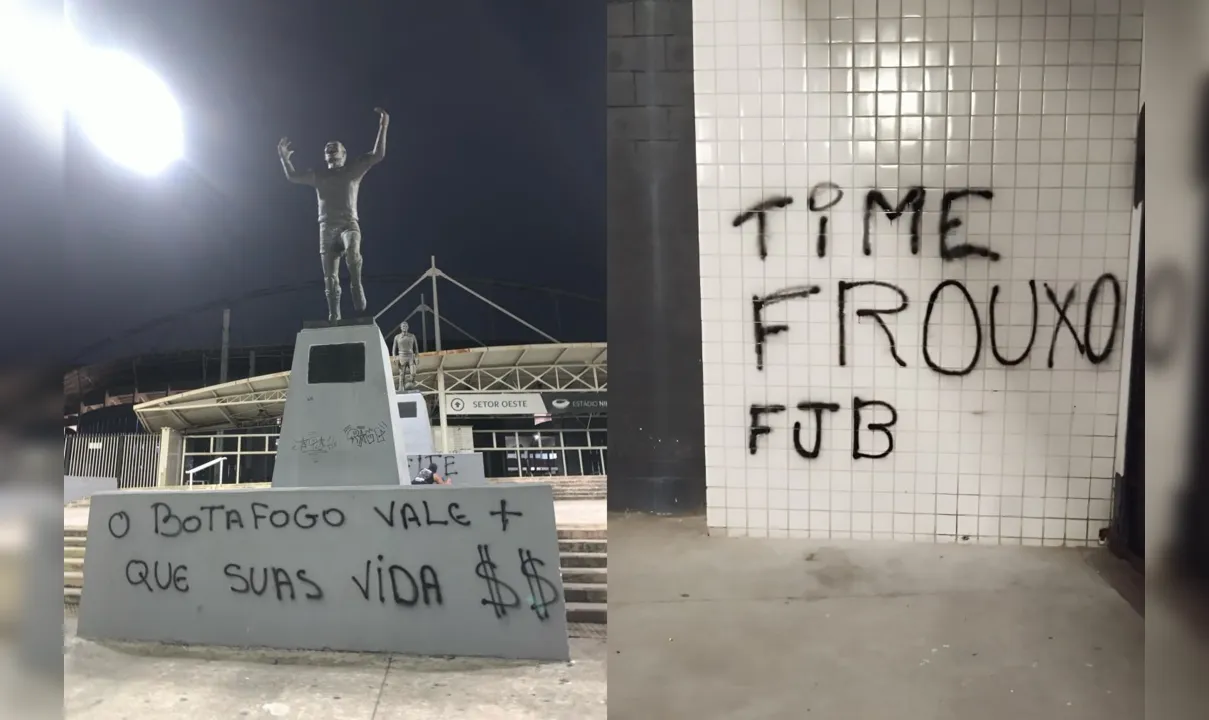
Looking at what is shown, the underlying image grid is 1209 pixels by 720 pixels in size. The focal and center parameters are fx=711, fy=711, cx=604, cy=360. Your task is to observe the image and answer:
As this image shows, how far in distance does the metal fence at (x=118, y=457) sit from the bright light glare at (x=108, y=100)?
936 mm

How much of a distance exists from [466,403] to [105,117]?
153cm

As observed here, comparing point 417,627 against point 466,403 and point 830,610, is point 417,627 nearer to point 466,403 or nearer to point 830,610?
point 466,403

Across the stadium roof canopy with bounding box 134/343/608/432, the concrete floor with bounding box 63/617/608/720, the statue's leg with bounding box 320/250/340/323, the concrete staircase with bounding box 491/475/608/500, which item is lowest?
the concrete floor with bounding box 63/617/608/720

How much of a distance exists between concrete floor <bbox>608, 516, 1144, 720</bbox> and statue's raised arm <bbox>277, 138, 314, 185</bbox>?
1881 millimetres

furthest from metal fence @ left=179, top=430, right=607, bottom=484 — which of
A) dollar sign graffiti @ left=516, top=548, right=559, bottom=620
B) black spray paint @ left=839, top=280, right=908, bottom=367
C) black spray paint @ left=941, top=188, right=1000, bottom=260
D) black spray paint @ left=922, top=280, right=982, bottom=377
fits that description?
black spray paint @ left=941, top=188, right=1000, bottom=260

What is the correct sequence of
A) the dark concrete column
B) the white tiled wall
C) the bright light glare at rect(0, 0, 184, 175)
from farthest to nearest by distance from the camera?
the dark concrete column → the white tiled wall → the bright light glare at rect(0, 0, 184, 175)

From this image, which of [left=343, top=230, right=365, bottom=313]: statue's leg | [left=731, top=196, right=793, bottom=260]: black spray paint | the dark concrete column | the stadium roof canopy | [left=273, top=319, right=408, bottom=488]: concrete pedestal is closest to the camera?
the stadium roof canopy

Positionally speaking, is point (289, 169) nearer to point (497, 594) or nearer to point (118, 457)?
point (118, 457)

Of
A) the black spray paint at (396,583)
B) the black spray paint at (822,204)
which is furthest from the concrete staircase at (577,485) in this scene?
the black spray paint at (822,204)

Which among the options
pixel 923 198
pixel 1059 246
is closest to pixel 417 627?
pixel 923 198

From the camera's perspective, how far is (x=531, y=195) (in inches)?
86.3

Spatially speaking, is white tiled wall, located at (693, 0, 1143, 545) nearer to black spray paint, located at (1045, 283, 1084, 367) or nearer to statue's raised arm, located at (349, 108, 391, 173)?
black spray paint, located at (1045, 283, 1084, 367)

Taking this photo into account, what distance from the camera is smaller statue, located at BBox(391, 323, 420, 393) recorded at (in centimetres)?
246

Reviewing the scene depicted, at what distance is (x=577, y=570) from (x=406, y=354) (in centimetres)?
119
